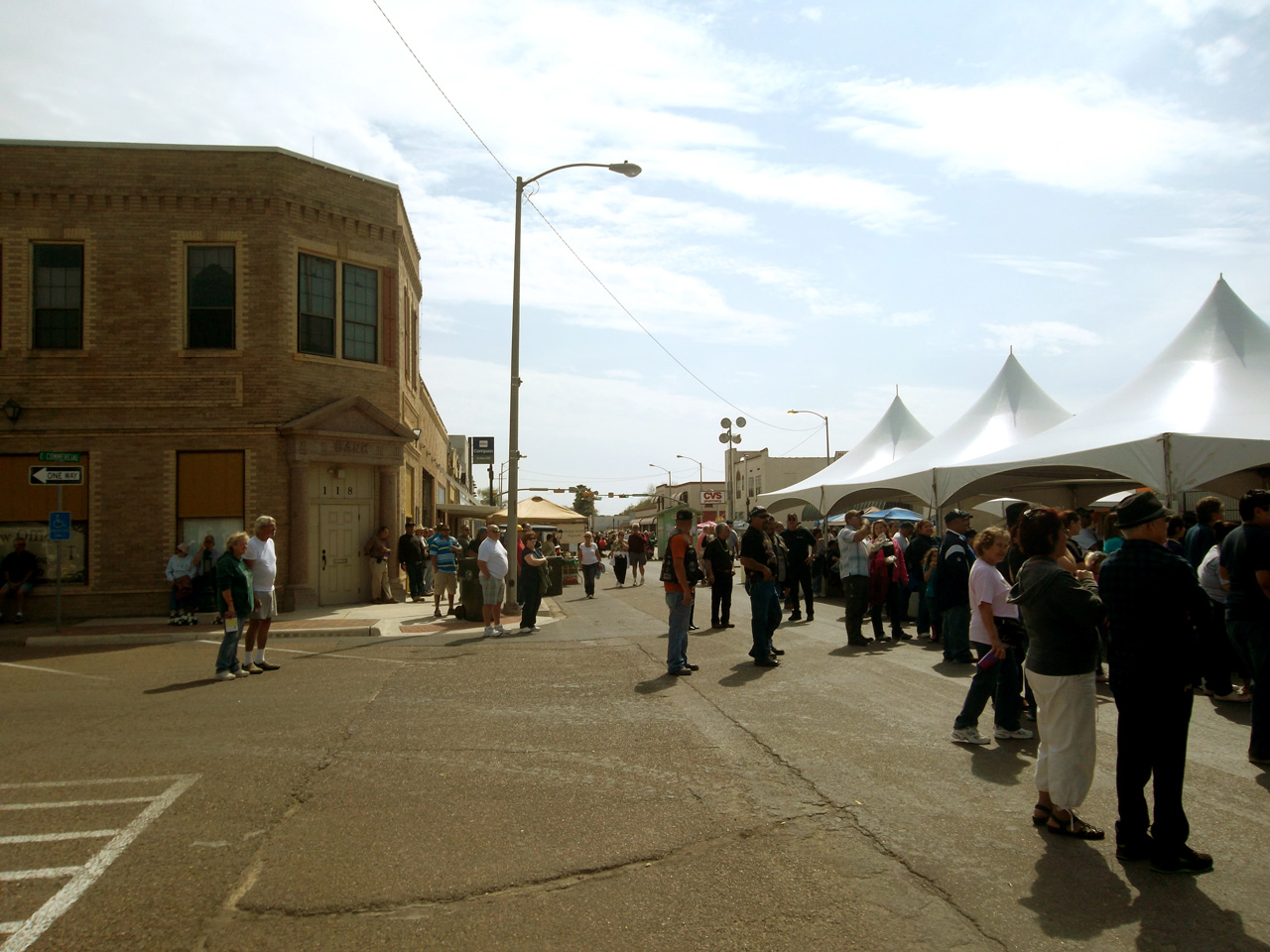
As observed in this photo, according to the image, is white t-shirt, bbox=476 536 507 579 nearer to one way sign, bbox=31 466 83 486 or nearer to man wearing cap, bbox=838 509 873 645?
man wearing cap, bbox=838 509 873 645

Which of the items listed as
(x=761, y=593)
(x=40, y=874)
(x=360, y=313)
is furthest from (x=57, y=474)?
(x=40, y=874)

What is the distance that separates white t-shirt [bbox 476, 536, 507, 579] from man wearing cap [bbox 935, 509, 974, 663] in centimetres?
645

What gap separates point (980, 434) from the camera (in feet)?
70.8

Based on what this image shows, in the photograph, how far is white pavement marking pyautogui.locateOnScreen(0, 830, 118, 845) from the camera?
491 centimetres

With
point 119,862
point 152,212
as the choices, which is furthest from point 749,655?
point 152,212

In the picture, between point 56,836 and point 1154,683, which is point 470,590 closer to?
point 56,836

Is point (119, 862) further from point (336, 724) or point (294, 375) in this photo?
point (294, 375)

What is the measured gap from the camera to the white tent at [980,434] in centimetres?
2075

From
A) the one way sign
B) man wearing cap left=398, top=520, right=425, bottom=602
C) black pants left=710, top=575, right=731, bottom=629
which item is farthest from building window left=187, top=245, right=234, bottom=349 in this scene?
black pants left=710, top=575, right=731, bottom=629

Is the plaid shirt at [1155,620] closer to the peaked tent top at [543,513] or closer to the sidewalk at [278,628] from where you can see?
the sidewalk at [278,628]

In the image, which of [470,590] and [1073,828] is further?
[470,590]

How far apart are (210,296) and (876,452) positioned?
18074 mm

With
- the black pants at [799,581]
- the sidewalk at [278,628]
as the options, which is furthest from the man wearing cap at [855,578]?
the sidewalk at [278,628]

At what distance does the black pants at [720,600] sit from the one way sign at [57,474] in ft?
34.3
